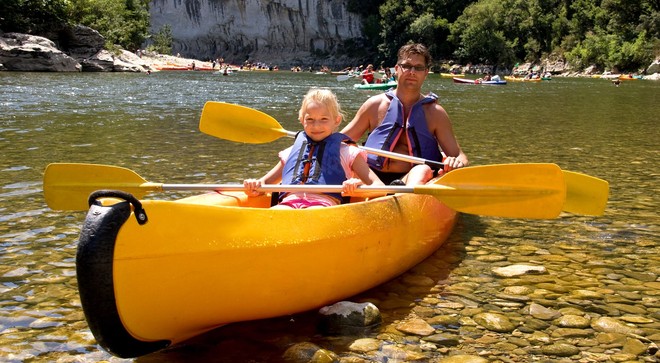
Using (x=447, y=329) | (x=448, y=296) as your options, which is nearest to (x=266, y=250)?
(x=447, y=329)

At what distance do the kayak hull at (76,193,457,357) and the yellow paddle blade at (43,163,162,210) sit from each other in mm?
856

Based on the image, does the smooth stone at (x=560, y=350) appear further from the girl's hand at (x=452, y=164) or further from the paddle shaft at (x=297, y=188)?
the girl's hand at (x=452, y=164)

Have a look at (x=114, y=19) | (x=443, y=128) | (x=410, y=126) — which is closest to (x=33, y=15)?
(x=114, y=19)

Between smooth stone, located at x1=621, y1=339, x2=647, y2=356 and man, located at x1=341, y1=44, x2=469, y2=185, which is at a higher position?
man, located at x1=341, y1=44, x2=469, y2=185

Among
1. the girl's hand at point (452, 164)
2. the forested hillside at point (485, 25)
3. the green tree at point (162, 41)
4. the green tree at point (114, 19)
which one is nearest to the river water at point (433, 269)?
the girl's hand at point (452, 164)

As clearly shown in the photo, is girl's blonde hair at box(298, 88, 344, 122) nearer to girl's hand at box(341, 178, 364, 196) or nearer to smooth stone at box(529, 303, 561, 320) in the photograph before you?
girl's hand at box(341, 178, 364, 196)

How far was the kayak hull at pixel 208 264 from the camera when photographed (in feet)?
7.45

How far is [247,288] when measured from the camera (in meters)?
2.61

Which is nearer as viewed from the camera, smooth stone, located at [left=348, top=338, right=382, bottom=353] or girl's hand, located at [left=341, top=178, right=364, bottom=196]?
smooth stone, located at [left=348, top=338, right=382, bottom=353]

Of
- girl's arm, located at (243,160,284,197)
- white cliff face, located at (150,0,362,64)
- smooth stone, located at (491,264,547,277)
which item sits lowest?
smooth stone, located at (491,264,547,277)

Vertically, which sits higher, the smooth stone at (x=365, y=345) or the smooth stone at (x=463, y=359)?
the smooth stone at (x=365, y=345)

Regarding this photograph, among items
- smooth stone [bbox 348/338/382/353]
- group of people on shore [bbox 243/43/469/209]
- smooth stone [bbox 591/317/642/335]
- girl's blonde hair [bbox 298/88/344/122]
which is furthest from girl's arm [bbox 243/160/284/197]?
smooth stone [bbox 591/317/642/335]

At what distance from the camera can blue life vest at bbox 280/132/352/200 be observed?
348 cm

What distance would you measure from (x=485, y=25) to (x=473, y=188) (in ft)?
185
